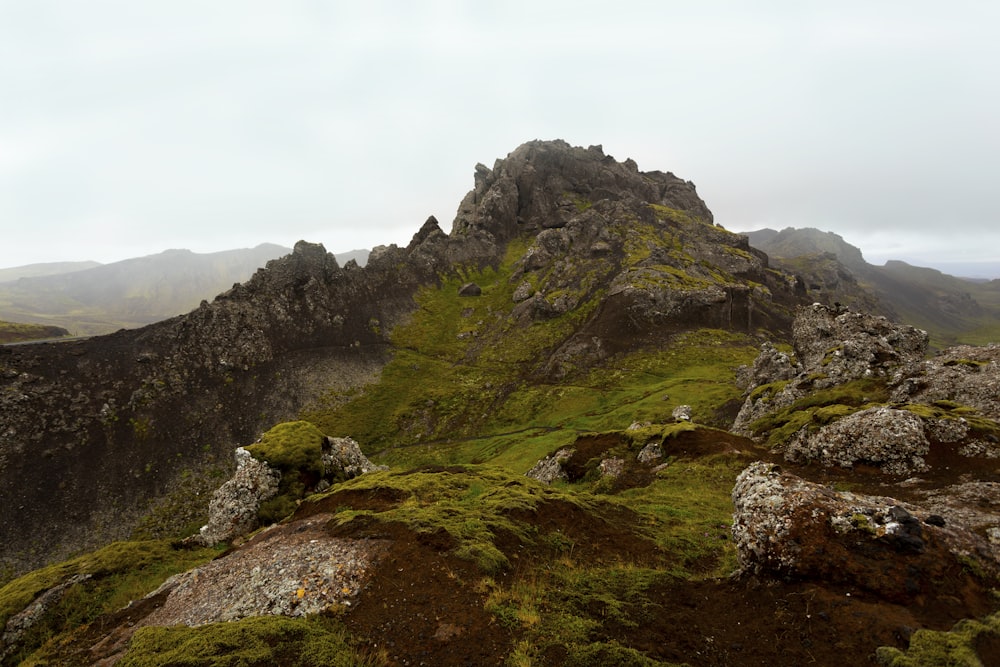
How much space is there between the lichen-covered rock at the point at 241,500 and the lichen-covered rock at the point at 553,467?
75.4ft

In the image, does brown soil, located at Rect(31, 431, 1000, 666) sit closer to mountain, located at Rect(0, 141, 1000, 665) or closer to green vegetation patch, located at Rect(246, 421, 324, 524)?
mountain, located at Rect(0, 141, 1000, 665)

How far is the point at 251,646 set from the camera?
40.1ft

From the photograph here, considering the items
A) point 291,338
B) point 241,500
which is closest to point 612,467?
point 241,500

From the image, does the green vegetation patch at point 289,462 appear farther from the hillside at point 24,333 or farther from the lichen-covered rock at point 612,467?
the hillside at point 24,333

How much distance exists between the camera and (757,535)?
Result: 15.8 metres

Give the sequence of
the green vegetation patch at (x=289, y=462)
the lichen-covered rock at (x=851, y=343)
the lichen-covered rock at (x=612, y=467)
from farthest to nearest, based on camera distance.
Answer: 1. the lichen-covered rock at (x=851, y=343)
2. the lichen-covered rock at (x=612, y=467)
3. the green vegetation patch at (x=289, y=462)

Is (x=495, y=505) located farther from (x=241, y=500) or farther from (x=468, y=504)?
(x=241, y=500)

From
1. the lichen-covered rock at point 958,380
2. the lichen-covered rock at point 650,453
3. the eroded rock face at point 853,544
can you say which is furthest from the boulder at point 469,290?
the eroded rock face at point 853,544

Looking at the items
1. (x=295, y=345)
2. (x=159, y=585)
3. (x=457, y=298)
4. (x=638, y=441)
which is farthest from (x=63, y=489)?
(x=457, y=298)

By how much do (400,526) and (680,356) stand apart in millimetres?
93309

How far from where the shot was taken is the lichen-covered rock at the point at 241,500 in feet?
90.9

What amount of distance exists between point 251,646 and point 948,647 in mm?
19097

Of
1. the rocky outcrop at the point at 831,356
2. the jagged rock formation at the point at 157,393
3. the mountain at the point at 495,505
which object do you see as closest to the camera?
the mountain at the point at 495,505

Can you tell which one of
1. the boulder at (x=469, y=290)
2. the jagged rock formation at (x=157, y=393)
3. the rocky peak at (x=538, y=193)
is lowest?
the jagged rock formation at (x=157, y=393)
